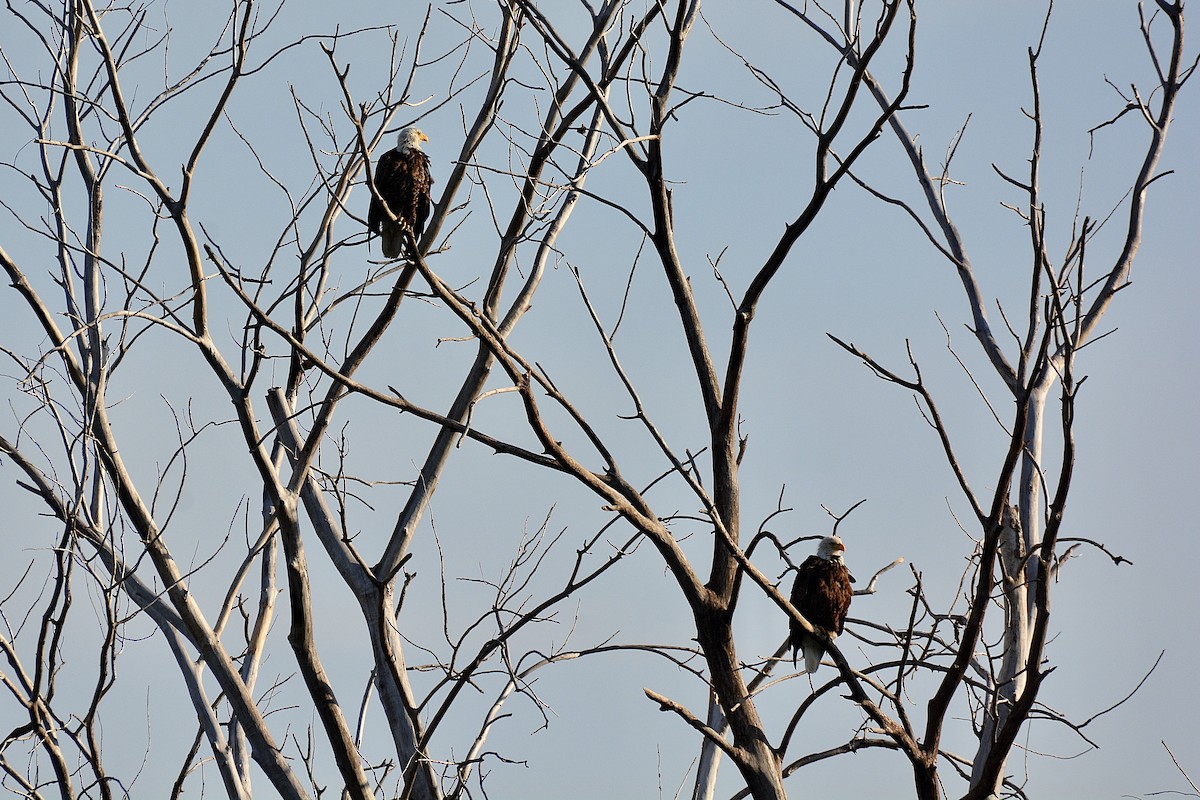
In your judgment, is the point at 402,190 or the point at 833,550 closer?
the point at 833,550

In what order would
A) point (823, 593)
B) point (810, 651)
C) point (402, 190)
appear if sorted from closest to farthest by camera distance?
point (823, 593)
point (810, 651)
point (402, 190)

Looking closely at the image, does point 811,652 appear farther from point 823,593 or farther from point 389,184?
point 389,184

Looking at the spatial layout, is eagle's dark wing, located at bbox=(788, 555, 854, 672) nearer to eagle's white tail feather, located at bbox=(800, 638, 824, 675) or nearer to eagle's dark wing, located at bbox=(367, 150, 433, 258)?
eagle's white tail feather, located at bbox=(800, 638, 824, 675)

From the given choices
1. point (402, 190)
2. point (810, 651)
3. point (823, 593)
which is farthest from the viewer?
point (402, 190)

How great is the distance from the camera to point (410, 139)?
15.3 ft

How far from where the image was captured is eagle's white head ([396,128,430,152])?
4.61m

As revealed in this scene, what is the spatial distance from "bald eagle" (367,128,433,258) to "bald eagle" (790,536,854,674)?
194 centimetres

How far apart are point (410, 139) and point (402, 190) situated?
0.32m

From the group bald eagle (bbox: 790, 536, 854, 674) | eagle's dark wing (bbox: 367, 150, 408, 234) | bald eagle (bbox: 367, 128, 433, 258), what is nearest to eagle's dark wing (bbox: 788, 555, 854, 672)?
bald eagle (bbox: 790, 536, 854, 674)

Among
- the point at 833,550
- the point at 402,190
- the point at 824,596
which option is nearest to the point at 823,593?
the point at 824,596

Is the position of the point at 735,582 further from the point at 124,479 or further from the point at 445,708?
the point at 124,479

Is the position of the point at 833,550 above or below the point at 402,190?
below

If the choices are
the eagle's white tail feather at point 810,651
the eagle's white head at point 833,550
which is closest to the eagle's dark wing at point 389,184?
the eagle's white head at point 833,550

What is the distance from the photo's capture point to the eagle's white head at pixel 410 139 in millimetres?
4613
